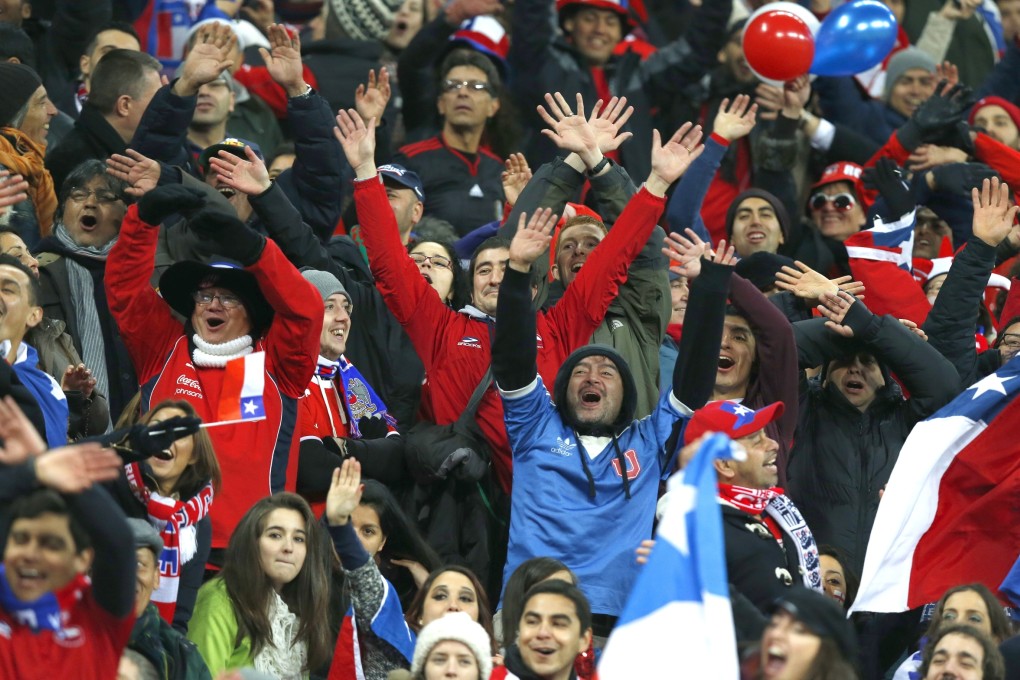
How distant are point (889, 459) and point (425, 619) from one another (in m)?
2.58

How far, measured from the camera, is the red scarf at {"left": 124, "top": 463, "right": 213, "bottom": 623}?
7074 mm

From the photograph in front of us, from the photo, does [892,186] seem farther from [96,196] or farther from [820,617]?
[820,617]

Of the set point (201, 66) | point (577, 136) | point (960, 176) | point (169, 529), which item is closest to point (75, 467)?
point (169, 529)

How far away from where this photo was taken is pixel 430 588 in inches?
301

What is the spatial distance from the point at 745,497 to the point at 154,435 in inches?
89.5

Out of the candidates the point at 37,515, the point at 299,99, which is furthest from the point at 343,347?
the point at 37,515

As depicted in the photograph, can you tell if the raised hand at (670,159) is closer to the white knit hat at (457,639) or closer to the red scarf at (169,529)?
the white knit hat at (457,639)

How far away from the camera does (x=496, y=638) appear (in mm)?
7730

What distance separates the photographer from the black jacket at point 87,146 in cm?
967

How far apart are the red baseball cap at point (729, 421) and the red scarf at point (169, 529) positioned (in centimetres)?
193

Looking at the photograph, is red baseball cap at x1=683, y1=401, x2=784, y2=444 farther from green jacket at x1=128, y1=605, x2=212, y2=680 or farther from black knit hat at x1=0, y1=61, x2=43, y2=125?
black knit hat at x1=0, y1=61, x2=43, y2=125

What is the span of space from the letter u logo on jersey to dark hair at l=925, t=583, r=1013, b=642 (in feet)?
4.29

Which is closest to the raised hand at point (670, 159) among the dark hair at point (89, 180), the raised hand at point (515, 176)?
the raised hand at point (515, 176)

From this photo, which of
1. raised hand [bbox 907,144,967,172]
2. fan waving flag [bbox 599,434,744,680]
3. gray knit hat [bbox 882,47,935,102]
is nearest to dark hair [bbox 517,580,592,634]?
fan waving flag [bbox 599,434,744,680]
